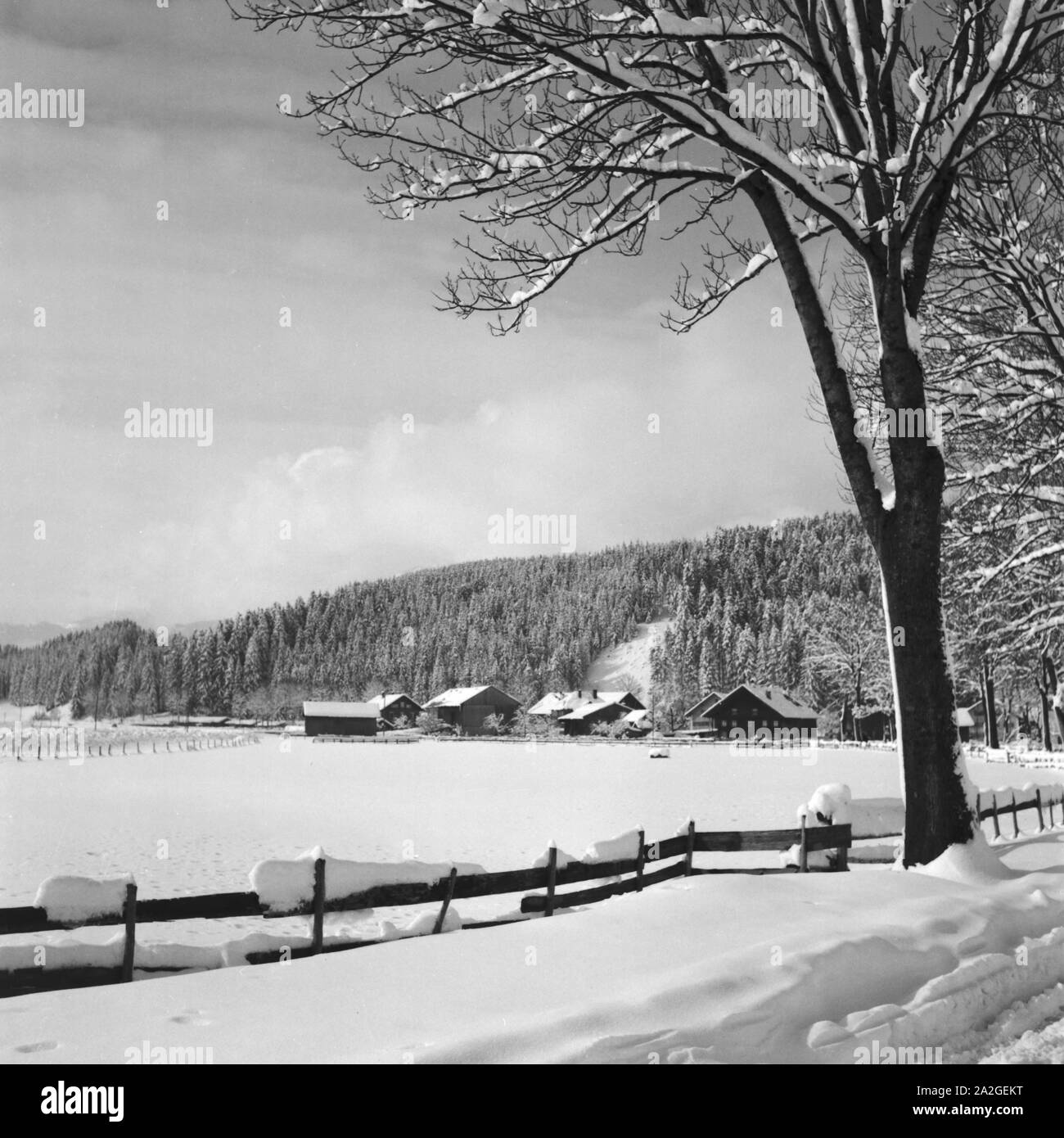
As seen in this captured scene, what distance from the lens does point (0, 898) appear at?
13836 millimetres

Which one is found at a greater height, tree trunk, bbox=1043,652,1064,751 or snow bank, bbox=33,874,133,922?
snow bank, bbox=33,874,133,922

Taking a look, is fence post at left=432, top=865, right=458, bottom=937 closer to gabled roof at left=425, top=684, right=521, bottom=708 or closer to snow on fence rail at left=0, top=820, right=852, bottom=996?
snow on fence rail at left=0, top=820, right=852, bottom=996

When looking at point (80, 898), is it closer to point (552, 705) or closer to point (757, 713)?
point (757, 713)

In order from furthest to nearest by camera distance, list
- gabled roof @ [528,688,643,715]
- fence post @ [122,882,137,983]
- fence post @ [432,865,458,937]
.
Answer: gabled roof @ [528,688,643,715] < fence post @ [432,865,458,937] < fence post @ [122,882,137,983]

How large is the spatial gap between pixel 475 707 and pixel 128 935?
122 meters

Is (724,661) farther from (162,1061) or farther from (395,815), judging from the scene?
(162,1061)

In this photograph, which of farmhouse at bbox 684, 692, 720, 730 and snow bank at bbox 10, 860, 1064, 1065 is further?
farmhouse at bbox 684, 692, 720, 730

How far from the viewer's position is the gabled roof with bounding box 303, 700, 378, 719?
11550 centimetres

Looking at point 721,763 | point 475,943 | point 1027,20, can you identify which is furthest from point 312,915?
point 721,763

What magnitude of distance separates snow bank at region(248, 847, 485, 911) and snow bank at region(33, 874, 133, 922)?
0.91 m

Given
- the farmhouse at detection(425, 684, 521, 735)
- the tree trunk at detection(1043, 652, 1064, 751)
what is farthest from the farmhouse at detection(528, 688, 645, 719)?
the tree trunk at detection(1043, 652, 1064, 751)

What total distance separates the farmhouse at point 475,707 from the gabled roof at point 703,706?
2434 centimetres

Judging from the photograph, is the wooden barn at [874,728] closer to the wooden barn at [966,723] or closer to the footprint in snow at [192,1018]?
the wooden barn at [966,723]

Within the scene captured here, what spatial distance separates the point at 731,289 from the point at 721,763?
47.4 m
